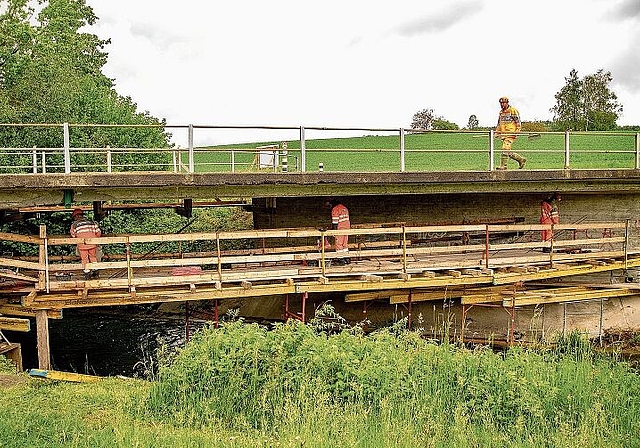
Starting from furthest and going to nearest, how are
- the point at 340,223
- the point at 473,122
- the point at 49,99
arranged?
1. the point at 473,122
2. the point at 49,99
3. the point at 340,223

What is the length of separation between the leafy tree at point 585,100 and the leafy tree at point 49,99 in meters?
28.9

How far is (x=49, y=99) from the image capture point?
98.0 ft

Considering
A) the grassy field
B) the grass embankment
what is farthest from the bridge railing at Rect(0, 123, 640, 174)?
the grass embankment

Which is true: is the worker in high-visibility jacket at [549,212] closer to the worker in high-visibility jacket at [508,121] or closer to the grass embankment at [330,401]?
the worker in high-visibility jacket at [508,121]

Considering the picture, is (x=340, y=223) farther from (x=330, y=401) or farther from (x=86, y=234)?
(x=330, y=401)

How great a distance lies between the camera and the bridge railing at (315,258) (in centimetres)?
1512

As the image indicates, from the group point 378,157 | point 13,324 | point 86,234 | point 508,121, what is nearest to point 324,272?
point 86,234

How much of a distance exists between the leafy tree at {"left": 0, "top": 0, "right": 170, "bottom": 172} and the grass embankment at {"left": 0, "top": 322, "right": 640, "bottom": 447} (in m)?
17.4

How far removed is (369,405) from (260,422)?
153cm

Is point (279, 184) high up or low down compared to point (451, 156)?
down

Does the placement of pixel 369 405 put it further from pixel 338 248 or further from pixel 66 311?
pixel 66 311

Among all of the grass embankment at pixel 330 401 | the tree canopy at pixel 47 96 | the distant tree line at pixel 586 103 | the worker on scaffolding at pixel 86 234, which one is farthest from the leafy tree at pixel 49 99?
the distant tree line at pixel 586 103

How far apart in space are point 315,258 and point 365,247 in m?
3.28

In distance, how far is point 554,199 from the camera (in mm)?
20078
